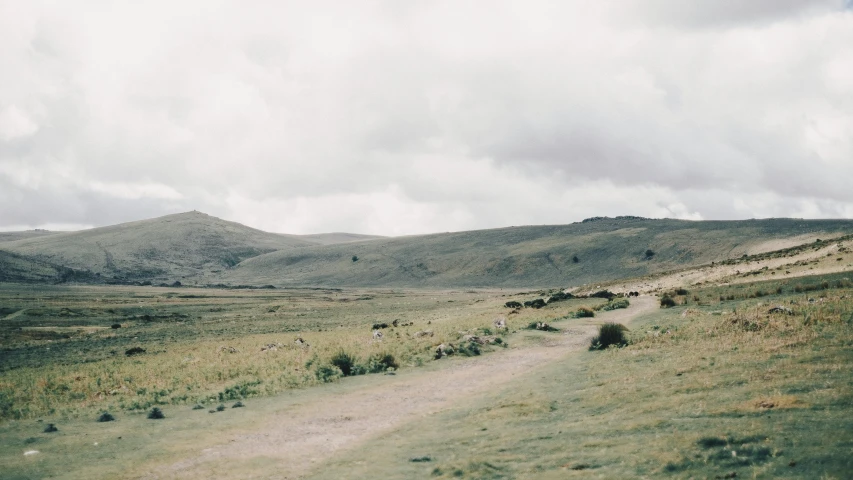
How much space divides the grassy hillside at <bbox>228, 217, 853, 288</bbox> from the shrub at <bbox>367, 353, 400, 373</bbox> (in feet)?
358

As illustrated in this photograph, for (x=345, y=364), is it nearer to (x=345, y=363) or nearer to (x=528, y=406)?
(x=345, y=363)

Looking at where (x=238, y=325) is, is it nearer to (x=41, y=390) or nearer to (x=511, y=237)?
(x=41, y=390)

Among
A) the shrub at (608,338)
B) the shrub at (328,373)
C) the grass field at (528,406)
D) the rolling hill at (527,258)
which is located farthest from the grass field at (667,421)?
the rolling hill at (527,258)

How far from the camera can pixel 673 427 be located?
11.1m

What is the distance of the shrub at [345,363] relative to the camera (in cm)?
2506

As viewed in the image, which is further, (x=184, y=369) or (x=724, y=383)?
(x=184, y=369)

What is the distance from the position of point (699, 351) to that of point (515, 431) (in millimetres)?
9344

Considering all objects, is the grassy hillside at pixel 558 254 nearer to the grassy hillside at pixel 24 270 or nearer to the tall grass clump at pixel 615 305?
the grassy hillside at pixel 24 270

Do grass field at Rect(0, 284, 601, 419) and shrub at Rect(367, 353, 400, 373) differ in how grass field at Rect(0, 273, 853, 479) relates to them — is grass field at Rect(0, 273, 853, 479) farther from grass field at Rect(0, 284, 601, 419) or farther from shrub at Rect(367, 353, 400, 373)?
shrub at Rect(367, 353, 400, 373)

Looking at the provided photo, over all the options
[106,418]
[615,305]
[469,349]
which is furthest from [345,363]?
[615,305]

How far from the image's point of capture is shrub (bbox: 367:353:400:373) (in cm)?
2564

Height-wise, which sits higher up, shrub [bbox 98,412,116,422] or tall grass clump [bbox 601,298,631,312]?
tall grass clump [bbox 601,298,631,312]

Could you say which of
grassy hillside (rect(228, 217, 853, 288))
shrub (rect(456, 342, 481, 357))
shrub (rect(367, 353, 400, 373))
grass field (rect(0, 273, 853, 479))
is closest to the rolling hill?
grassy hillside (rect(228, 217, 853, 288))

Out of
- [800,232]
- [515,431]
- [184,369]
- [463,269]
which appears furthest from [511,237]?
[515,431]
